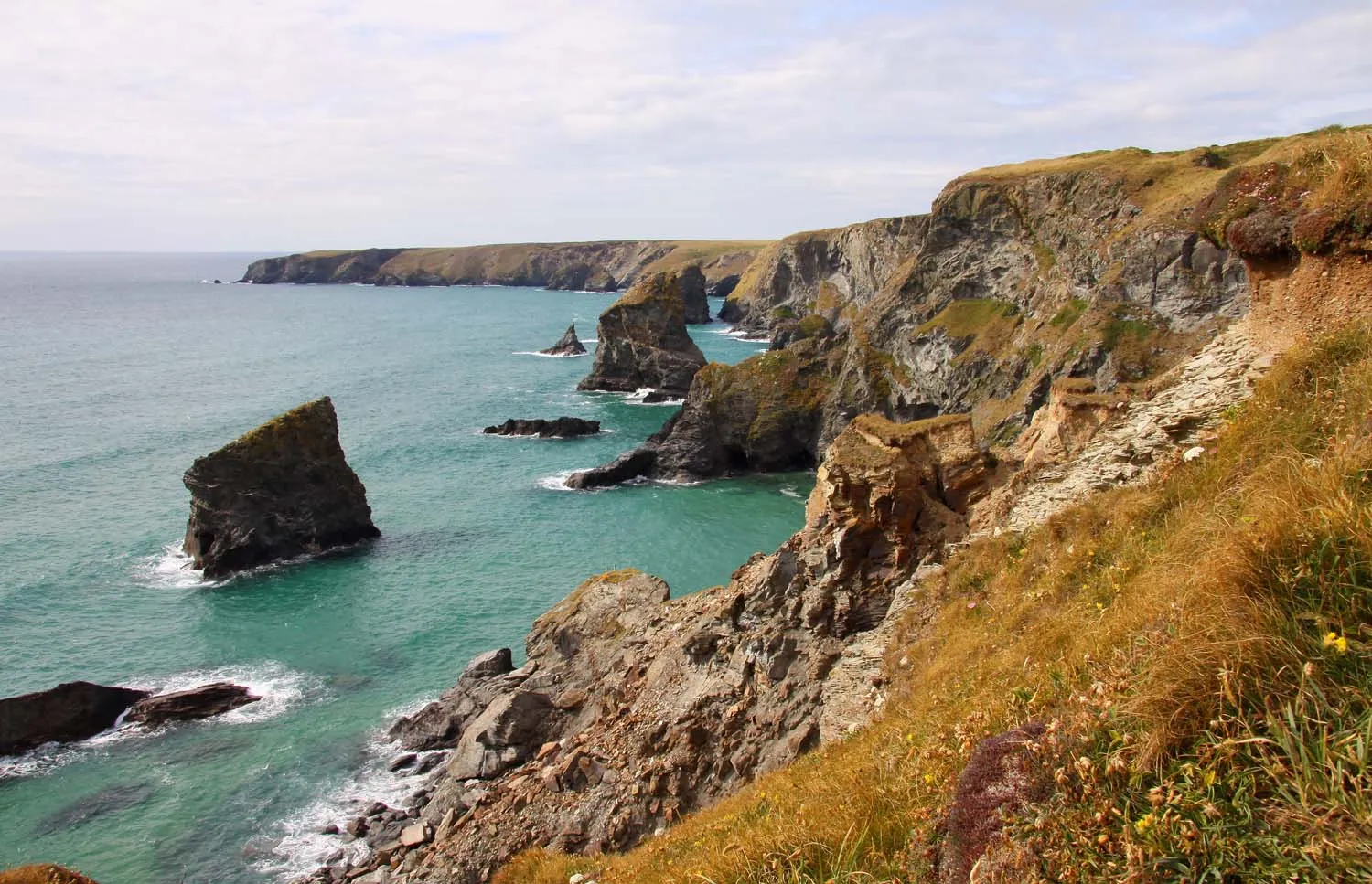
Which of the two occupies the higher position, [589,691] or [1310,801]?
[1310,801]

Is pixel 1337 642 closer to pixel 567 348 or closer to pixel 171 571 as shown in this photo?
pixel 171 571

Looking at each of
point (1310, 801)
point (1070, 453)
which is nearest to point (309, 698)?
point (1070, 453)

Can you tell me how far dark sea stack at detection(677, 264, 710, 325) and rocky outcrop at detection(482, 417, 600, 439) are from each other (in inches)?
3807

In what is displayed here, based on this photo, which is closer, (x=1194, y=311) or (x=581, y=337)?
(x=1194, y=311)

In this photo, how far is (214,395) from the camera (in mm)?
94625

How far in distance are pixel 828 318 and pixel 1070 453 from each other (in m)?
116

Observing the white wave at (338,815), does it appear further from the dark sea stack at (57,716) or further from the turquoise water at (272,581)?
the dark sea stack at (57,716)

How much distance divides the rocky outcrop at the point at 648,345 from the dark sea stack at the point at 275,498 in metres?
49.7

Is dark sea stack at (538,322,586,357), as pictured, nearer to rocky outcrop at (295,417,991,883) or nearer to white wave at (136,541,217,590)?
white wave at (136,541,217,590)

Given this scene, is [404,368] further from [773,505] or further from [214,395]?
[773,505]

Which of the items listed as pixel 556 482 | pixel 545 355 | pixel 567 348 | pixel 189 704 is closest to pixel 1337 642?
pixel 189 704

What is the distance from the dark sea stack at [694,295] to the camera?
178m

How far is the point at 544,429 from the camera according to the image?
8012 cm

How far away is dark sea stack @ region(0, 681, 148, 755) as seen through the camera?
105 feet
